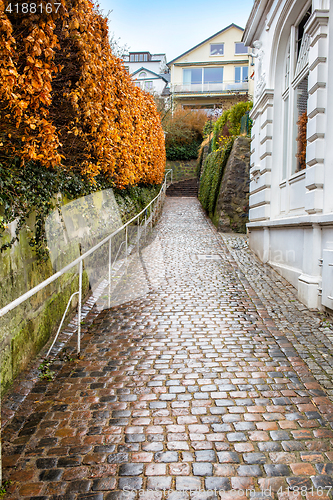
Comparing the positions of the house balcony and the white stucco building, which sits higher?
the house balcony

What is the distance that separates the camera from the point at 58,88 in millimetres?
4570

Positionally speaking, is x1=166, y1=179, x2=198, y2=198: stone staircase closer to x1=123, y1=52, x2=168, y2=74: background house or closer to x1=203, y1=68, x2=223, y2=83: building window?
x1=203, y1=68, x2=223, y2=83: building window

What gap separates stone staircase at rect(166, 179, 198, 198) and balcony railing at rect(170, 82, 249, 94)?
12898mm

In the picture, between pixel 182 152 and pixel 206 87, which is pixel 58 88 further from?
pixel 206 87

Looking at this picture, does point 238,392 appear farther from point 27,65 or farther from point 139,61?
point 139,61

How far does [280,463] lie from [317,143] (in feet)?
15.7

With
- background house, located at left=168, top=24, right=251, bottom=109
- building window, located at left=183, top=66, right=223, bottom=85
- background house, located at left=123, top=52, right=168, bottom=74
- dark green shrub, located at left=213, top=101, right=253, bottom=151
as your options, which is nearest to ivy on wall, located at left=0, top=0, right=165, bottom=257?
dark green shrub, located at left=213, top=101, right=253, bottom=151

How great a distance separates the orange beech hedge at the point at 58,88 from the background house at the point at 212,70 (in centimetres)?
2998

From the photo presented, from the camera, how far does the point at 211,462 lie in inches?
98.7

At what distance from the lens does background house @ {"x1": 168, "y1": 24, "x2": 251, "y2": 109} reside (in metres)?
33.8

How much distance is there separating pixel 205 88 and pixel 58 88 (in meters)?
32.7

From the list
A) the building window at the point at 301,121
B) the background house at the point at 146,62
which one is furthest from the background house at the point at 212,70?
the building window at the point at 301,121

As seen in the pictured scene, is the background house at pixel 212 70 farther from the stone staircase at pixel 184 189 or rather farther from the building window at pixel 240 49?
the stone staircase at pixel 184 189

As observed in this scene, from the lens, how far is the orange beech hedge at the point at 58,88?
3.16 metres
